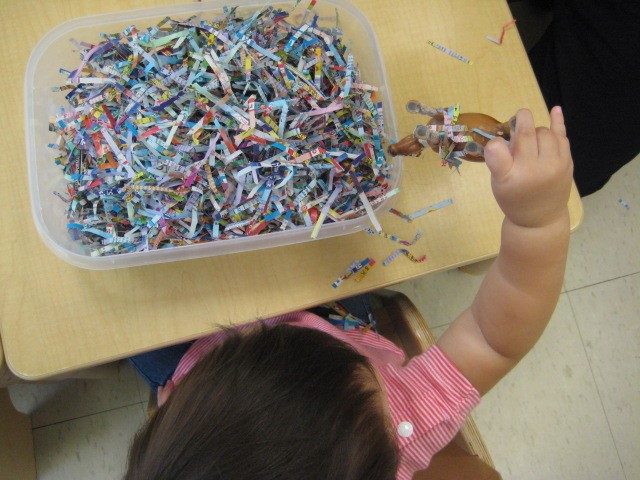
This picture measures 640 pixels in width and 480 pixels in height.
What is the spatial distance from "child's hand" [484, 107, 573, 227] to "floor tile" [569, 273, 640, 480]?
0.90 metres

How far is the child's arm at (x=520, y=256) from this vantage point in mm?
555

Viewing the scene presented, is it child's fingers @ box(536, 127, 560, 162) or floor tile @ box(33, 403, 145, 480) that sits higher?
child's fingers @ box(536, 127, 560, 162)

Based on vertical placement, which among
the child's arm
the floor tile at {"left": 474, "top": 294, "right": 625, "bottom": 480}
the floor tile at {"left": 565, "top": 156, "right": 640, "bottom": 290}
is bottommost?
the floor tile at {"left": 474, "top": 294, "right": 625, "bottom": 480}

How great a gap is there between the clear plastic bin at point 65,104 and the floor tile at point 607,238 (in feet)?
2.92

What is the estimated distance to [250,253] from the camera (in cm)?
74

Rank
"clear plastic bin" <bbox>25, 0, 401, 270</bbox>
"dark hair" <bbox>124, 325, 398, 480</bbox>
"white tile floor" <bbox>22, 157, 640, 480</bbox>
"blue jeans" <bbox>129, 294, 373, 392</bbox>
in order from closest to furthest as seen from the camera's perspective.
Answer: "dark hair" <bbox>124, 325, 398, 480</bbox> → "clear plastic bin" <bbox>25, 0, 401, 270</bbox> → "blue jeans" <bbox>129, 294, 373, 392</bbox> → "white tile floor" <bbox>22, 157, 640, 480</bbox>

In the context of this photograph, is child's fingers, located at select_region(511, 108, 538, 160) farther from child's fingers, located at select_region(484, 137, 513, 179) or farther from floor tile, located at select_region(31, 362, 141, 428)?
floor tile, located at select_region(31, 362, 141, 428)

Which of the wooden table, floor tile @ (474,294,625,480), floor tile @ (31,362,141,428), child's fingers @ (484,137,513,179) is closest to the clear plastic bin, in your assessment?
the wooden table

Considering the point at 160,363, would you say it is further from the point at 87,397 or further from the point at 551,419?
the point at 551,419

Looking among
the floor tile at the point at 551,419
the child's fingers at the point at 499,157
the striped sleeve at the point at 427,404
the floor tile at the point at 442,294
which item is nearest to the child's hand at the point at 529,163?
the child's fingers at the point at 499,157

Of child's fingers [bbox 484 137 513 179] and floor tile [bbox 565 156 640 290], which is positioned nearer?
child's fingers [bbox 484 137 513 179]

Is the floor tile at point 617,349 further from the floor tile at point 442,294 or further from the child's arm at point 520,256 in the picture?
the child's arm at point 520,256

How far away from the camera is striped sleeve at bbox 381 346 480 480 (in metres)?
0.72

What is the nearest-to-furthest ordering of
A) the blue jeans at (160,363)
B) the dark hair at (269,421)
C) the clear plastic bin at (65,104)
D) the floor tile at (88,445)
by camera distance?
the dark hair at (269,421)
the clear plastic bin at (65,104)
the blue jeans at (160,363)
the floor tile at (88,445)
